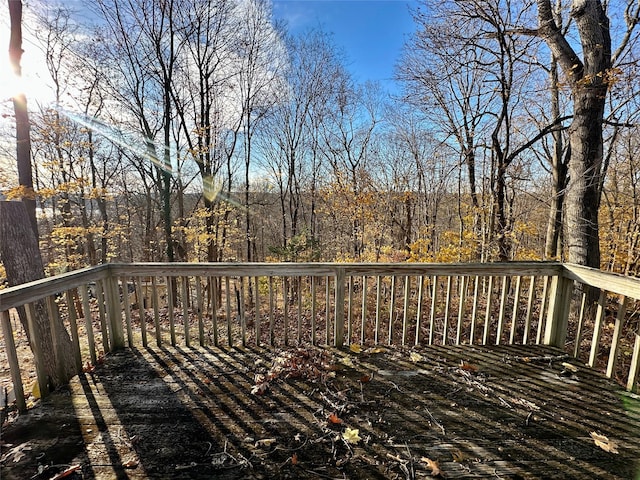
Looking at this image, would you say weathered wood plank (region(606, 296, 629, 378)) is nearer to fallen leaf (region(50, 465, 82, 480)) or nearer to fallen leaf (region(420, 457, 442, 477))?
fallen leaf (region(420, 457, 442, 477))

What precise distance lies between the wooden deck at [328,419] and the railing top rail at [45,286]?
774 mm

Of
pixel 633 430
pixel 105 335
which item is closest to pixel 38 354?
pixel 105 335

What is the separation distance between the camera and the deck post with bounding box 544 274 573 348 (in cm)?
303

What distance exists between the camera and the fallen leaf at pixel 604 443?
174 cm

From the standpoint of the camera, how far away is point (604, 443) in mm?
1782

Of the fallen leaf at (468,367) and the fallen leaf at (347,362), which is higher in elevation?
the fallen leaf at (468,367)

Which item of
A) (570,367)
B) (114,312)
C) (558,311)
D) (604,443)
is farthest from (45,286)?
(558,311)

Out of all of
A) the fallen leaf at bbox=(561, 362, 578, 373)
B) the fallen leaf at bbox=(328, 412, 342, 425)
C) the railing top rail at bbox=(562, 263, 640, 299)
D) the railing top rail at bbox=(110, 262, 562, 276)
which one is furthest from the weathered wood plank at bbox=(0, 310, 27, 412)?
the railing top rail at bbox=(562, 263, 640, 299)

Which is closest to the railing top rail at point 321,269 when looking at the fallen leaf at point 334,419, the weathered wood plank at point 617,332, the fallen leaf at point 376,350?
the weathered wood plank at point 617,332

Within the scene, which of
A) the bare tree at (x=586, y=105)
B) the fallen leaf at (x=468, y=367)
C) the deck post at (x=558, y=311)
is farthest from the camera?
the bare tree at (x=586, y=105)

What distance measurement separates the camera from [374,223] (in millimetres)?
10141

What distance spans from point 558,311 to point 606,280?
734 mm

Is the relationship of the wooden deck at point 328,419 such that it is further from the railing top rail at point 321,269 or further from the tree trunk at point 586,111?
the tree trunk at point 586,111

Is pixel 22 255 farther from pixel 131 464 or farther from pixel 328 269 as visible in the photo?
pixel 328 269
